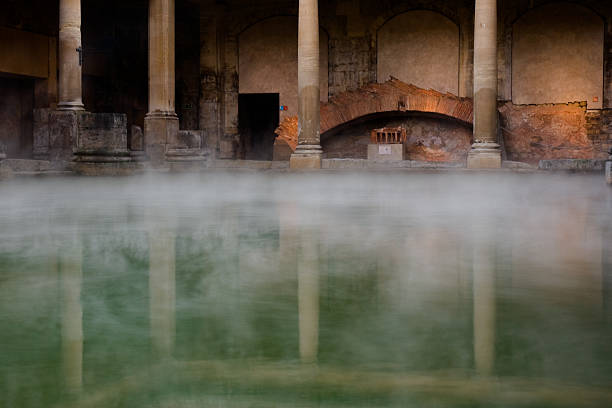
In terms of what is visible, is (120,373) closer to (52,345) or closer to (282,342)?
(52,345)

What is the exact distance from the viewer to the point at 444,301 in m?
2.28

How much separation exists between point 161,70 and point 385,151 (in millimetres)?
5807

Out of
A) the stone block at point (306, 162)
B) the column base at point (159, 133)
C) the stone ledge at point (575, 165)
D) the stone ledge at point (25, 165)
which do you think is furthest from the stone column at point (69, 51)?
the stone ledge at point (575, 165)

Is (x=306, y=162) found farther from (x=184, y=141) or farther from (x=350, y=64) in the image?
(x=350, y=64)

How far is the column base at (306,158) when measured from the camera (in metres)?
14.2

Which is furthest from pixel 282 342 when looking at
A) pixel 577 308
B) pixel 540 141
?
pixel 540 141

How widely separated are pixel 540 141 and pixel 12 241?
51.9 ft

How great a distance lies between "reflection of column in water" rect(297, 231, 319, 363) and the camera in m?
1.77

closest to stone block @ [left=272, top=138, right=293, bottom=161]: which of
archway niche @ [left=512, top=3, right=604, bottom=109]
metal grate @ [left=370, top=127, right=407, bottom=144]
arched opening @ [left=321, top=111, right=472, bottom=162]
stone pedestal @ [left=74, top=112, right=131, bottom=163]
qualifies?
arched opening @ [left=321, top=111, right=472, bottom=162]

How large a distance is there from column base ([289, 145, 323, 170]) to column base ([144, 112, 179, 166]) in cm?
256

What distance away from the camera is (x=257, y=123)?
72.6ft

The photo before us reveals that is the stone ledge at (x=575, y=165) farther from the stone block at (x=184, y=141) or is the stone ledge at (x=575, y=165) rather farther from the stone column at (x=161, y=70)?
the stone column at (x=161, y=70)

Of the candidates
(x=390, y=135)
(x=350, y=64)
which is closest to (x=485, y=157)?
(x=390, y=135)

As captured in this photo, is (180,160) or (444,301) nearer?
(444,301)
